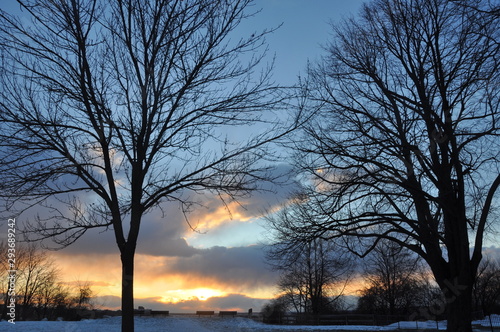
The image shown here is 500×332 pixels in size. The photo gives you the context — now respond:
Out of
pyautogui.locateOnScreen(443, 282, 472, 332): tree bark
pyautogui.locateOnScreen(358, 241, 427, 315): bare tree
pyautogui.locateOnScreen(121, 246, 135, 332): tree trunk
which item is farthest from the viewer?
pyautogui.locateOnScreen(358, 241, 427, 315): bare tree

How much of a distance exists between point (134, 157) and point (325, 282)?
43.3 meters

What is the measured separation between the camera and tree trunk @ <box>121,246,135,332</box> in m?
7.43

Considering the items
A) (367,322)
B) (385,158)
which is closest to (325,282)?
(367,322)

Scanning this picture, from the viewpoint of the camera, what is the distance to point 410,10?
1299cm

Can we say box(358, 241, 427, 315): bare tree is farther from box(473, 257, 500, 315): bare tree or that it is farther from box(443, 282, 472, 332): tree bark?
box(443, 282, 472, 332): tree bark

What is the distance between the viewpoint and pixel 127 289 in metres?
7.53

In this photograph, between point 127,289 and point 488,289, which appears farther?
point 488,289

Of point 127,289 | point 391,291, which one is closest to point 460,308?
point 127,289

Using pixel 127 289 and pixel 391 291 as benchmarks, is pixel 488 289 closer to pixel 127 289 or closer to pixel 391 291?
pixel 391 291

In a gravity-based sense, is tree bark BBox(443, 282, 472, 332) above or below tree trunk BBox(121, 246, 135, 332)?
below

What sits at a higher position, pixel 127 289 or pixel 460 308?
pixel 127 289

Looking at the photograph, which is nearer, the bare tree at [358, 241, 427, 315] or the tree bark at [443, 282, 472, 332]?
the tree bark at [443, 282, 472, 332]

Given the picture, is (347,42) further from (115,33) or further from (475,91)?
(115,33)

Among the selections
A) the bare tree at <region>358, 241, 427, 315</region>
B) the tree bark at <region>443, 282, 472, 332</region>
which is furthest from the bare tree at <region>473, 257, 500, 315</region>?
the tree bark at <region>443, 282, 472, 332</region>
